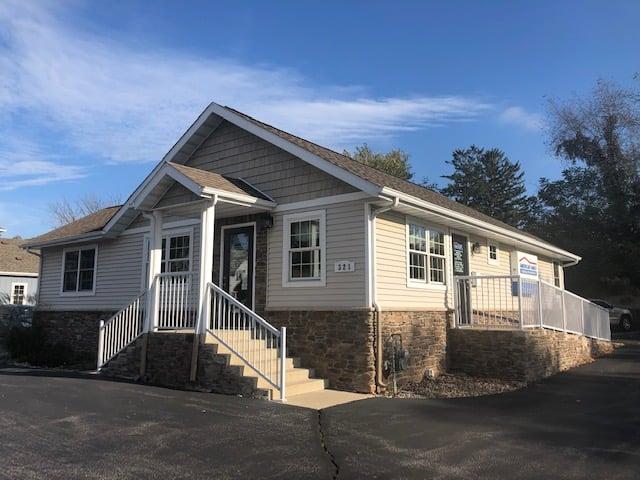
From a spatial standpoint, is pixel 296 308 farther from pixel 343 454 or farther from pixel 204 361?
pixel 343 454

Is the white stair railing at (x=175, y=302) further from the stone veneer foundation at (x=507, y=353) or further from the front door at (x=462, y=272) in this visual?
the front door at (x=462, y=272)

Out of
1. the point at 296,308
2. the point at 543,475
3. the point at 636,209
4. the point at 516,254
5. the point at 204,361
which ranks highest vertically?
the point at 636,209

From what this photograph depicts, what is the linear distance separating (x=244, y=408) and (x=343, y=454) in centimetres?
258

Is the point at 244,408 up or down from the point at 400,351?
down

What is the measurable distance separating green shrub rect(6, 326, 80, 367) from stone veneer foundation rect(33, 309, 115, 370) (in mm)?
196

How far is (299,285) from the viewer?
10.8 meters

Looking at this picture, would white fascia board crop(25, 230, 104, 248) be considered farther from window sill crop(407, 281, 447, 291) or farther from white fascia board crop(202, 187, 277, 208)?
window sill crop(407, 281, 447, 291)

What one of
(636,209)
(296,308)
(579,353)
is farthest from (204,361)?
(636,209)

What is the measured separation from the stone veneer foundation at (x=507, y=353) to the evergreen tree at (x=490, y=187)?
38.0 metres

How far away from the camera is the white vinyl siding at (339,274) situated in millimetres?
9953

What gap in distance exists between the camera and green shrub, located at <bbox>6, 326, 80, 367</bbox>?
1498cm

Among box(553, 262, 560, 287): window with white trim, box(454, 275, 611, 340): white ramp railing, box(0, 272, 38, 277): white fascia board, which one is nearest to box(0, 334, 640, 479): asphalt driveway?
box(454, 275, 611, 340): white ramp railing

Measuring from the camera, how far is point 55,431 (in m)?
6.50

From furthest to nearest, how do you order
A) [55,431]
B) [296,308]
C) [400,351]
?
[296,308] → [400,351] → [55,431]
